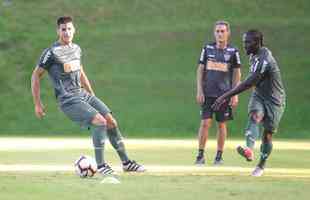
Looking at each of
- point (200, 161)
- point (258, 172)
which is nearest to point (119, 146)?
point (258, 172)

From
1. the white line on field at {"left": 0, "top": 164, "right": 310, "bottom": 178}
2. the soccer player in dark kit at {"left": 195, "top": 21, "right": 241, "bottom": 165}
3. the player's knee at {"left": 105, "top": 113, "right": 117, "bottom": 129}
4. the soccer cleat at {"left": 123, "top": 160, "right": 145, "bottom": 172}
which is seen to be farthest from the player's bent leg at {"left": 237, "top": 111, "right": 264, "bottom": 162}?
the soccer player in dark kit at {"left": 195, "top": 21, "right": 241, "bottom": 165}

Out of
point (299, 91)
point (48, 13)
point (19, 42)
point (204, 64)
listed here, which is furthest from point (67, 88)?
point (48, 13)

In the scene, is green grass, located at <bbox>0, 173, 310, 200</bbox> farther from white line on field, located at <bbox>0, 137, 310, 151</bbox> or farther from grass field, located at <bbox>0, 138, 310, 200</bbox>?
white line on field, located at <bbox>0, 137, 310, 151</bbox>

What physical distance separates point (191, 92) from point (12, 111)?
5811 mm

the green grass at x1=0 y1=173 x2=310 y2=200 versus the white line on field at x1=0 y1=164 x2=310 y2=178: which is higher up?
the green grass at x1=0 y1=173 x2=310 y2=200

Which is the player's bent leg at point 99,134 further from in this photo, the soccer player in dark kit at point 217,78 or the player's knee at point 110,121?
the soccer player in dark kit at point 217,78

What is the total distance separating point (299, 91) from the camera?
38.3 m

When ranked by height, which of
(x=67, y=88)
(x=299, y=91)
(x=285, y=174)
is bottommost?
(x=299, y=91)

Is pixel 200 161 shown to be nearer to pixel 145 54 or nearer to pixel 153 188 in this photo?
pixel 153 188

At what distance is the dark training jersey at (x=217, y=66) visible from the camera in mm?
18891

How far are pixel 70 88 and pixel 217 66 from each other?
397 cm

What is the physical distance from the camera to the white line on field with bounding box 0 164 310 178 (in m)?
16.0

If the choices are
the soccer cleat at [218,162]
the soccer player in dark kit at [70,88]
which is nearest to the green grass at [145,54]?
the soccer cleat at [218,162]

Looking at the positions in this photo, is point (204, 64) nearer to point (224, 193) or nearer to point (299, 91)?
point (224, 193)
